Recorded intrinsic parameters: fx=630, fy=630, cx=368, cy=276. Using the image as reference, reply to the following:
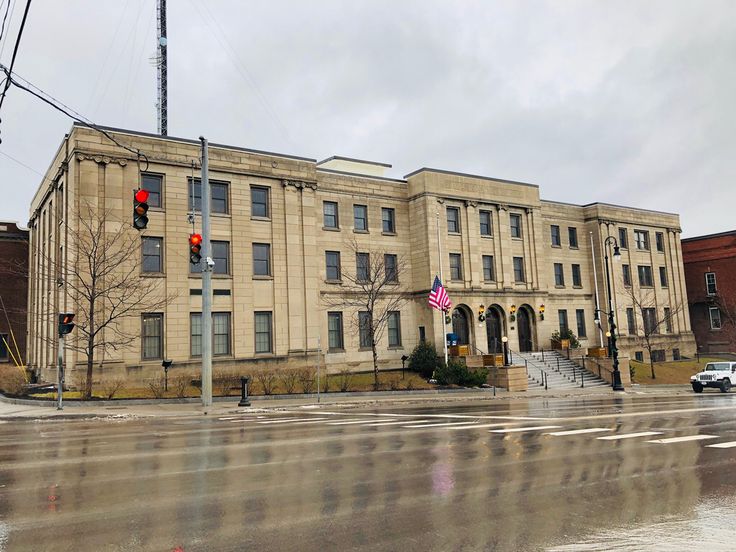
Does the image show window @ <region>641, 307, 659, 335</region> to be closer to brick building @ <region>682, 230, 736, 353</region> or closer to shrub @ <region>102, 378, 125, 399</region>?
brick building @ <region>682, 230, 736, 353</region>

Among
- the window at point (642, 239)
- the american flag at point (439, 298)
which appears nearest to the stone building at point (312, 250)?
the window at point (642, 239)

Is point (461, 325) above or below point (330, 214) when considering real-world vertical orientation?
below

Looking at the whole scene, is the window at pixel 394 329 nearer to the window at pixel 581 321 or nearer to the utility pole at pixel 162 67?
the window at pixel 581 321

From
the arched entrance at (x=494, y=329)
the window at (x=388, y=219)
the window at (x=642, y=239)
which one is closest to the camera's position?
the window at (x=388, y=219)

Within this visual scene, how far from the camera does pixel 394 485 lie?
29.5 ft

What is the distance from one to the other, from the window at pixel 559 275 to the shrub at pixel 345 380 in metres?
20.9

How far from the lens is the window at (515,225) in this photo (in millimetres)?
46688

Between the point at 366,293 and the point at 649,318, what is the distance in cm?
2982

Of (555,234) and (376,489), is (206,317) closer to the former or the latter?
(376,489)

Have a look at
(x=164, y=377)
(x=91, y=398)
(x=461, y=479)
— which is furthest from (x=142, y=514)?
(x=164, y=377)

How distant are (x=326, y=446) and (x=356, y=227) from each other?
1146 inches

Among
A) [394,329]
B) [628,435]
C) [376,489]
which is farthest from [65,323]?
[394,329]

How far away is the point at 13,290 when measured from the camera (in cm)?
4906

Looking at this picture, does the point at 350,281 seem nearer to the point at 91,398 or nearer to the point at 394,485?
the point at 91,398
